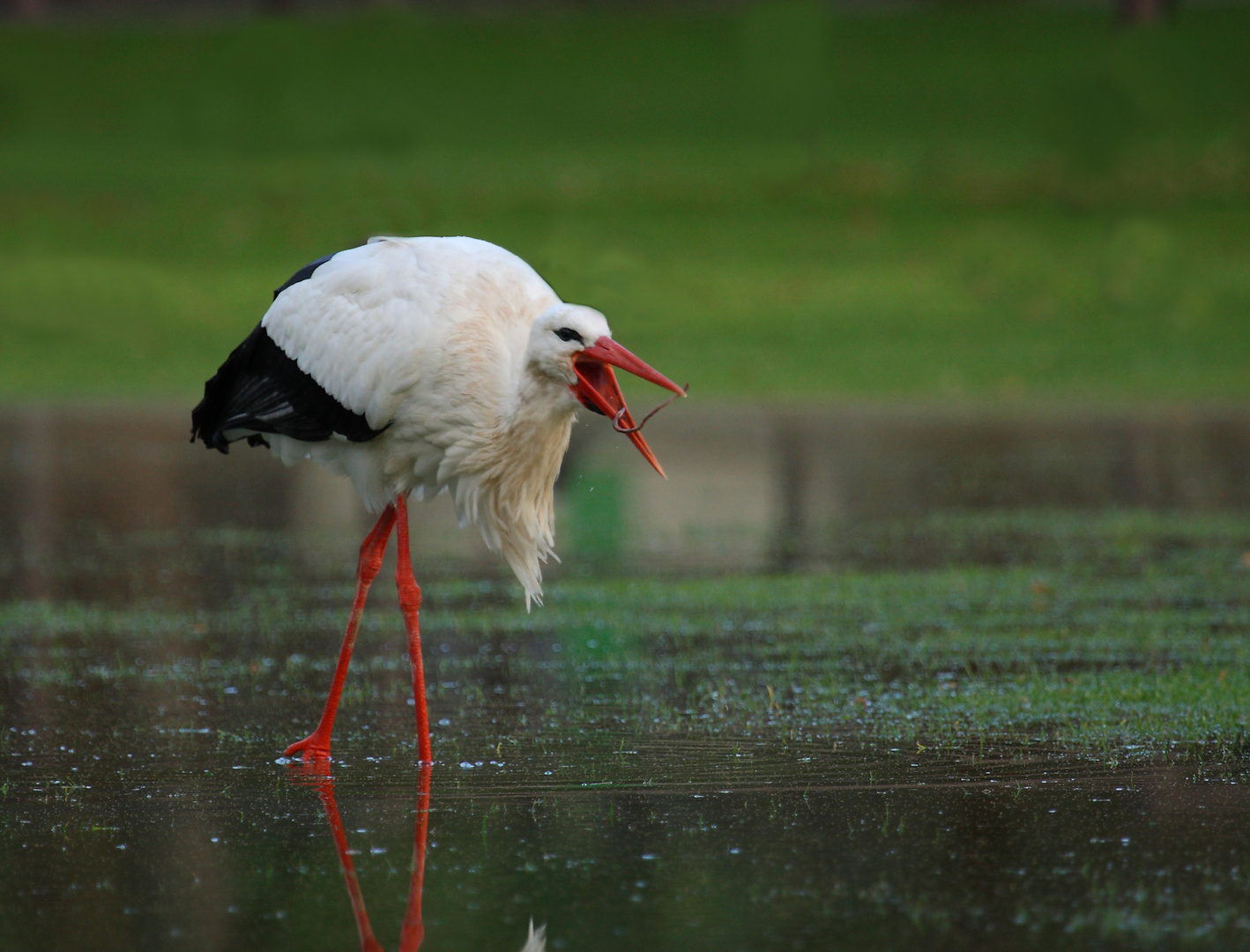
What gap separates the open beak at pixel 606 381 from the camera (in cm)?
552

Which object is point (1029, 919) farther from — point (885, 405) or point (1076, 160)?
point (1076, 160)

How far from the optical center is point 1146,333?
1809cm

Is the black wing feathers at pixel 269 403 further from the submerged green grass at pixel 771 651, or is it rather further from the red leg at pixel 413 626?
the submerged green grass at pixel 771 651

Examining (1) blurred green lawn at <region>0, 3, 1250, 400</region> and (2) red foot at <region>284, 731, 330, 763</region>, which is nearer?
(2) red foot at <region>284, 731, 330, 763</region>

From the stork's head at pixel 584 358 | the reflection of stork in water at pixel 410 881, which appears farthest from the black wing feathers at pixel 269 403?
the reflection of stork in water at pixel 410 881

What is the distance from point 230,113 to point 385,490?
21.9m

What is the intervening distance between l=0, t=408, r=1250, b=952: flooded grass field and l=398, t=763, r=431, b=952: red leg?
13 millimetres

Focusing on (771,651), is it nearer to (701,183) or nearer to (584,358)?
(584,358)

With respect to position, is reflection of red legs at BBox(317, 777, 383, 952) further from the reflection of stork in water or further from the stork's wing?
the stork's wing

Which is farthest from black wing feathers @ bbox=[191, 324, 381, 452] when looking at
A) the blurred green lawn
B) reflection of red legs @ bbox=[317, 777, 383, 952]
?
the blurred green lawn

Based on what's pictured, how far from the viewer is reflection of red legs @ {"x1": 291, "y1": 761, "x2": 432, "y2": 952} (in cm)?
394

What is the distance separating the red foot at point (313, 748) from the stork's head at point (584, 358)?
49.0 inches

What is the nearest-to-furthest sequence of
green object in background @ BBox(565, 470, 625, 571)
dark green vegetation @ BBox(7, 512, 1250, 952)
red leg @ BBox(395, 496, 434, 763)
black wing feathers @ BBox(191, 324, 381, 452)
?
dark green vegetation @ BBox(7, 512, 1250, 952) → red leg @ BBox(395, 496, 434, 763) → black wing feathers @ BBox(191, 324, 381, 452) → green object in background @ BBox(565, 470, 625, 571)

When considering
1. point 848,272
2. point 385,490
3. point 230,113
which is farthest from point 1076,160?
point 385,490
